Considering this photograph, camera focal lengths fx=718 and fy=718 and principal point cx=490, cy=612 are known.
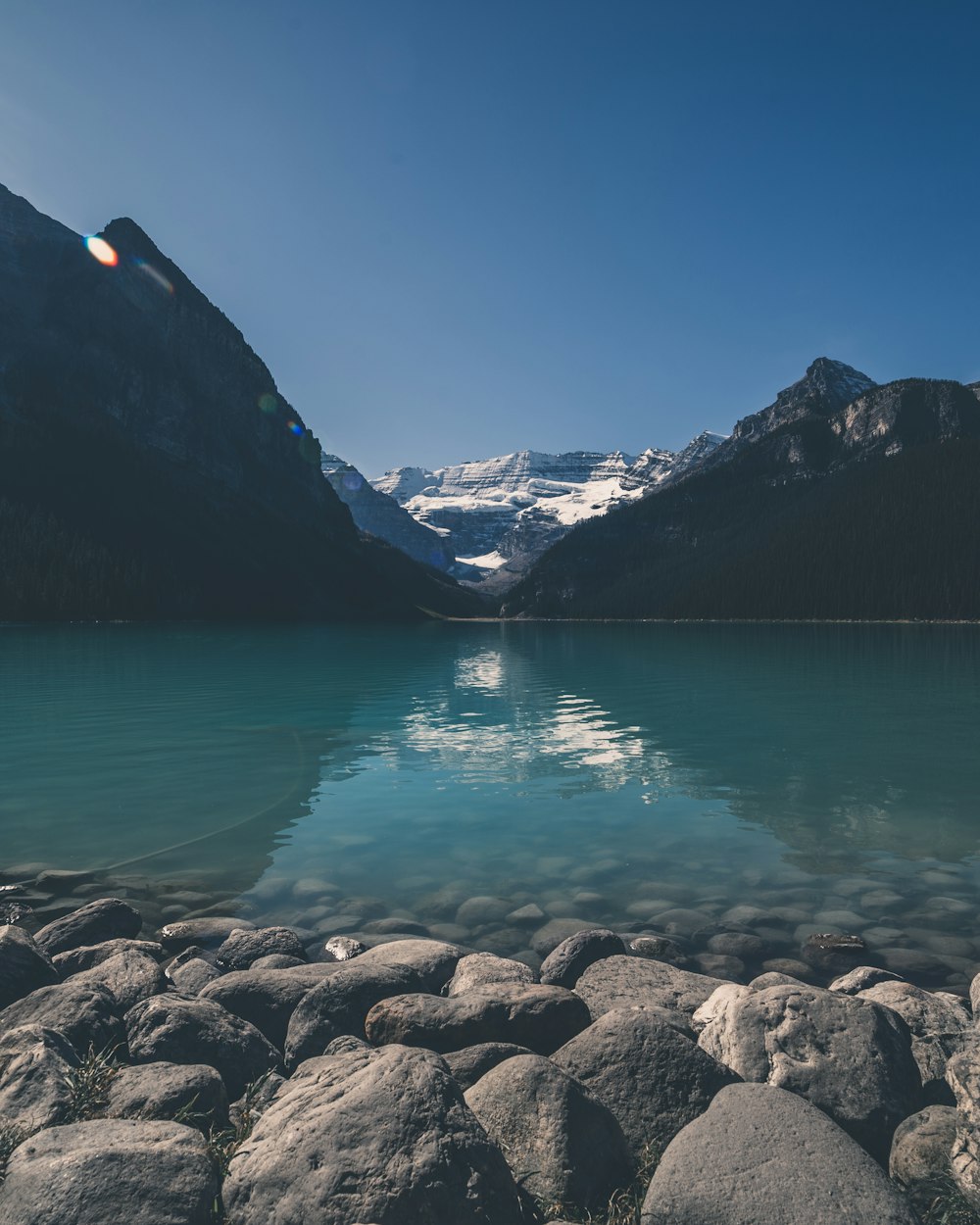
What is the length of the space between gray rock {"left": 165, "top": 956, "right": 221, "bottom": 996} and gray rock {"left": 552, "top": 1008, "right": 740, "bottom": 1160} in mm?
5516

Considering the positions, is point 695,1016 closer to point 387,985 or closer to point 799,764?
point 387,985

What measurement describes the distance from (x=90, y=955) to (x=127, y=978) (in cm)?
165

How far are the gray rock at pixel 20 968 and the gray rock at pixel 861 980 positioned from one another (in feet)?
36.4

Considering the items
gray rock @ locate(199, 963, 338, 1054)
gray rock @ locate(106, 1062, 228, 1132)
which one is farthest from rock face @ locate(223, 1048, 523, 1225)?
gray rock @ locate(199, 963, 338, 1054)

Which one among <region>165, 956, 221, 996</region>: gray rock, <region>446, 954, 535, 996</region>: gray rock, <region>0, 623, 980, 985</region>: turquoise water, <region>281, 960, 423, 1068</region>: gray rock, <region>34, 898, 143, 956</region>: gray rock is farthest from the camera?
<region>0, 623, 980, 985</region>: turquoise water

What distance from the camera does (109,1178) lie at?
5543 millimetres

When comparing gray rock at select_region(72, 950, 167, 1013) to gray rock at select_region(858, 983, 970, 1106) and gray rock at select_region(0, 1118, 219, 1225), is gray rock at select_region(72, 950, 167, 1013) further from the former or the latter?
gray rock at select_region(858, 983, 970, 1106)

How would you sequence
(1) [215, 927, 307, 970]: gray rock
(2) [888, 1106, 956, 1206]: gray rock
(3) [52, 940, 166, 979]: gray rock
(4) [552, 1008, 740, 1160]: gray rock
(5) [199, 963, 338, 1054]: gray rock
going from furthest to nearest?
1. (1) [215, 927, 307, 970]: gray rock
2. (3) [52, 940, 166, 979]: gray rock
3. (5) [199, 963, 338, 1054]: gray rock
4. (4) [552, 1008, 740, 1160]: gray rock
5. (2) [888, 1106, 956, 1206]: gray rock

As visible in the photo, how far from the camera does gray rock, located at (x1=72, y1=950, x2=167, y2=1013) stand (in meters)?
9.35

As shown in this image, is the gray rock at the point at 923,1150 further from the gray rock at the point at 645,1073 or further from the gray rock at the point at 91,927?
the gray rock at the point at 91,927

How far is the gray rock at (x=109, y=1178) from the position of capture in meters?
5.32

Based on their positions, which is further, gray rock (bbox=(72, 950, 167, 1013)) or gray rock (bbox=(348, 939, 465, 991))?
gray rock (bbox=(348, 939, 465, 991))

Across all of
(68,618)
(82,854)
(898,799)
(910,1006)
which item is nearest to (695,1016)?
Result: (910,1006)

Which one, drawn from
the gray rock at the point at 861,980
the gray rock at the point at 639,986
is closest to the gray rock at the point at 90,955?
the gray rock at the point at 639,986
